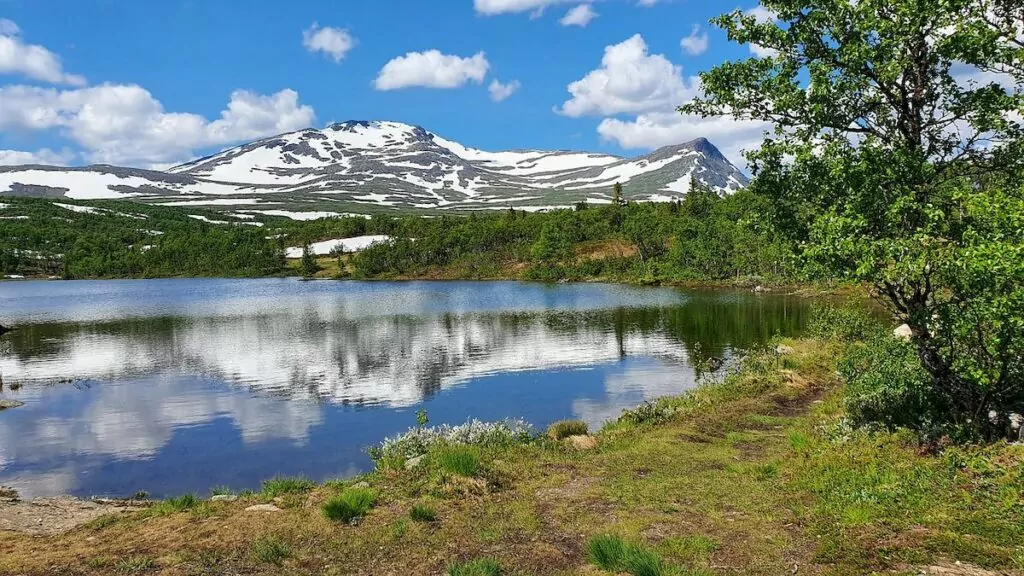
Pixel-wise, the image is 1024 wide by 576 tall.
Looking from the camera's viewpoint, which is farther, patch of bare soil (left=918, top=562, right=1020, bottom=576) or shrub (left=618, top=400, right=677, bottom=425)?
shrub (left=618, top=400, right=677, bottom=425)

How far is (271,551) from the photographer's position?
40.1ft

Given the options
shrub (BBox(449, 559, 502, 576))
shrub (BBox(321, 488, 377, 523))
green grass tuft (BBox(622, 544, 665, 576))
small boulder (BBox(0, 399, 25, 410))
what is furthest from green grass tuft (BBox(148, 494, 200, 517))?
small boulder (BBox(0, 399, 25, 410))

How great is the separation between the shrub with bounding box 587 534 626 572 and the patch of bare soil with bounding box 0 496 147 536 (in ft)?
42.8

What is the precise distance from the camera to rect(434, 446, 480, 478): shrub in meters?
16.6

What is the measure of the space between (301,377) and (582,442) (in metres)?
26.2

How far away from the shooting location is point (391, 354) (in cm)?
5019

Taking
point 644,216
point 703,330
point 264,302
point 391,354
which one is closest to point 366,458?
point 391,354

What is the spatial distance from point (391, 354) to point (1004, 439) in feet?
137

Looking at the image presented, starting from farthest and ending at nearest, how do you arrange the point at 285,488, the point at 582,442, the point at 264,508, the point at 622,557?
the point at 582,442 < the point at 285,488 < the point at 264,508 < the point at 622,557

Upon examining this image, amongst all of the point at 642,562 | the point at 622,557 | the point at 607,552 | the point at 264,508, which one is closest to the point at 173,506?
the point at 264,508

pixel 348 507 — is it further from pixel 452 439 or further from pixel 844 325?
pixel 844 325

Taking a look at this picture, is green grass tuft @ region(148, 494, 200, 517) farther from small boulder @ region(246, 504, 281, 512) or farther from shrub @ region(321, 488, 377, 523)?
shrub @ region(321, 488, 377, 523)

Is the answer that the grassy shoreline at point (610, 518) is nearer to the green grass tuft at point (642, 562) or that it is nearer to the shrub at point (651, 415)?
the green grass tuft at point (642, 562)

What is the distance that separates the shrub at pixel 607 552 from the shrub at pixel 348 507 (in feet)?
18.6
